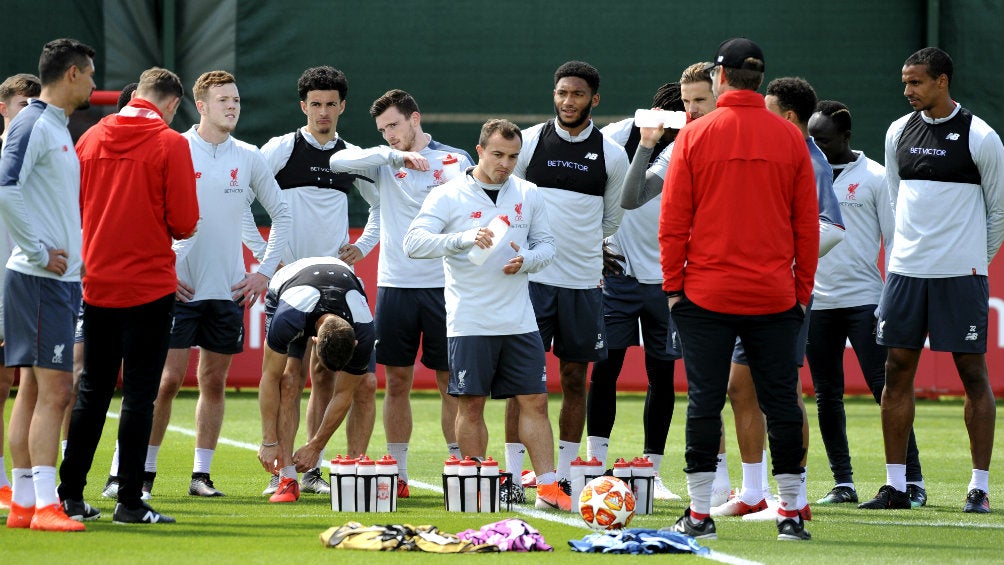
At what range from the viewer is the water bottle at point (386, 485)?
8305 mm

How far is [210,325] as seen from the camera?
930 centimetres

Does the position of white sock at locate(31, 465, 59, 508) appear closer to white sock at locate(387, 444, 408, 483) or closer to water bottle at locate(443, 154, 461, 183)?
white sock at locate(387, 444, 408, 483)

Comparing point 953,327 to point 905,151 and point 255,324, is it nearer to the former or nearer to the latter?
point 905,151

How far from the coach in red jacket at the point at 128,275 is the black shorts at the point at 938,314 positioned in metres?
4.08

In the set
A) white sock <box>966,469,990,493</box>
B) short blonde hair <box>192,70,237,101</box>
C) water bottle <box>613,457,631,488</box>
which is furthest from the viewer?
short blonde hair <box>192,70,237,101</box>

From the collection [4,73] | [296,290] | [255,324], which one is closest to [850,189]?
[296,290]

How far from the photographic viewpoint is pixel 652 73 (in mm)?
19953

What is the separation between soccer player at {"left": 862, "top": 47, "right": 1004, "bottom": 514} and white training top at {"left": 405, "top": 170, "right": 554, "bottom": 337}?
7.08ft

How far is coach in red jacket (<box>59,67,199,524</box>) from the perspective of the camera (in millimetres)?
7539

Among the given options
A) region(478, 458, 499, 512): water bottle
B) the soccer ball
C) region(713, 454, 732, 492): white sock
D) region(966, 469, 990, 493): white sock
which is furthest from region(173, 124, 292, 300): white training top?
region(966, 469, 990, 493): white sock

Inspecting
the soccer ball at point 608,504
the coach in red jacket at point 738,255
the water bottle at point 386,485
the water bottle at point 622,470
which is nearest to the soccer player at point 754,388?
the water bottle at point 622,470

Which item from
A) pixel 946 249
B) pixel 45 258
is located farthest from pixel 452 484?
pixel 946 249

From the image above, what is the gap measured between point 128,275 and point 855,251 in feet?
15.5

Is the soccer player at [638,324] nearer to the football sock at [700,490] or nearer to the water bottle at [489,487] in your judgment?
the water bottle at [489,487]
